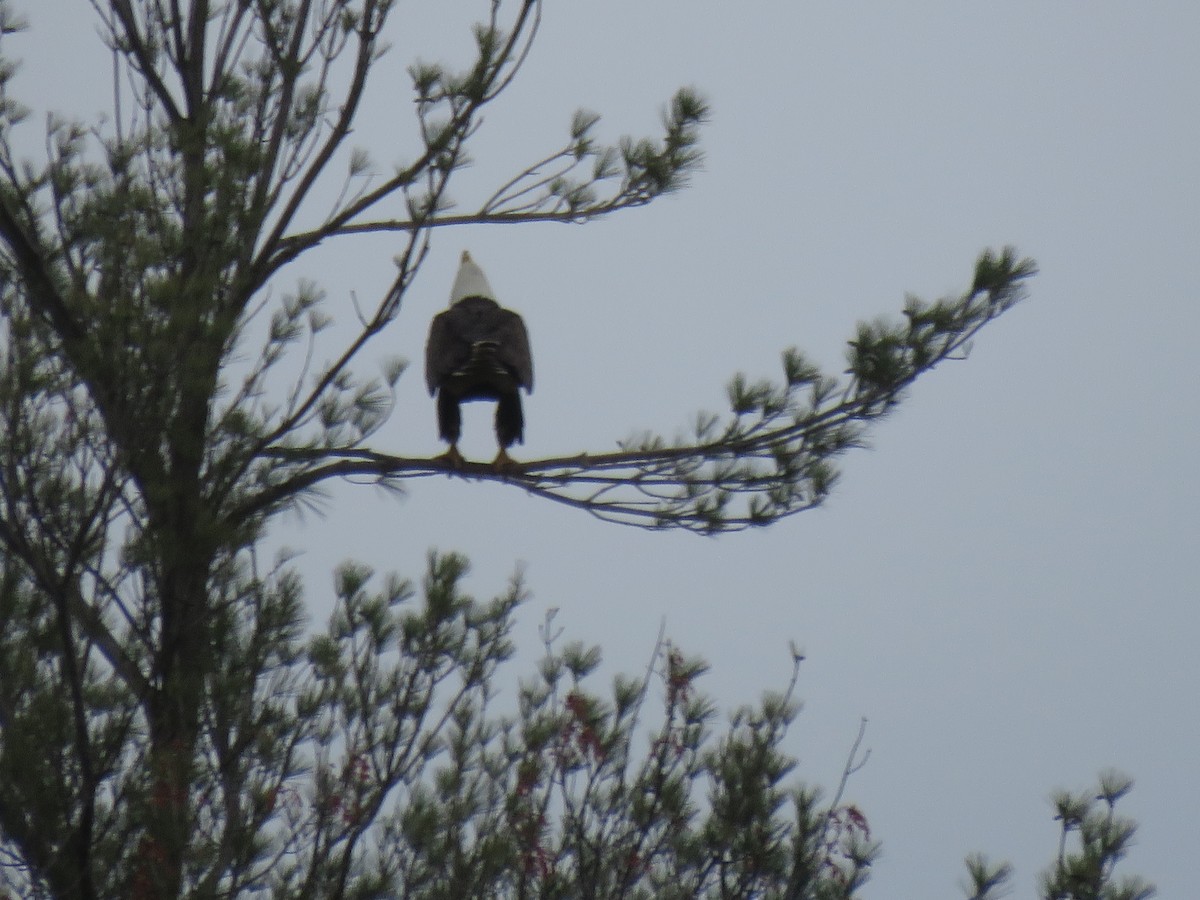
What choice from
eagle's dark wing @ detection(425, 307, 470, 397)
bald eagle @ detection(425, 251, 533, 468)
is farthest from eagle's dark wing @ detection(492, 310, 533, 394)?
eagle's dark wing @ detection(425, 307, 470, 397)

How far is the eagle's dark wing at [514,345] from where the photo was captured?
516 cm

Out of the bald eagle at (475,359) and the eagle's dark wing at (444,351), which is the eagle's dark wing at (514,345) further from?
the eagle's dark wing at (444,351)

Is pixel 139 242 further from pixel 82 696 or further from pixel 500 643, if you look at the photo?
pixel 500 643

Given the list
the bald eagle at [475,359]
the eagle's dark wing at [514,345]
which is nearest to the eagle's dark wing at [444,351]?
the bald eagle at [475,359]

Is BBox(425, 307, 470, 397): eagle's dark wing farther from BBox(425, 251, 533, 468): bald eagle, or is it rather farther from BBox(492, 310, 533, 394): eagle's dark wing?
BBox(492, 310, 533, 394): eagle's dark wing

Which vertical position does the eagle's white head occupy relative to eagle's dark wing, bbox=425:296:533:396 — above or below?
above

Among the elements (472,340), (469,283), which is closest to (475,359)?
(472,340)

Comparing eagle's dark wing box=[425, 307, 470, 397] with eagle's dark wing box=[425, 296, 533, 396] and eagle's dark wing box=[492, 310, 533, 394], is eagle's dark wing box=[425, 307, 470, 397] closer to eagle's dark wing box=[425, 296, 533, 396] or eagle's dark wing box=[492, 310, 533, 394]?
eagle's dark wing box=[425, 296, 533, 396]

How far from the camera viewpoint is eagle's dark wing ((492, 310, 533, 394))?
5160mm

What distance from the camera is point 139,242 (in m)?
3.41

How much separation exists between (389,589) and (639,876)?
3.41 ft

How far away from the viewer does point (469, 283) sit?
564 cm

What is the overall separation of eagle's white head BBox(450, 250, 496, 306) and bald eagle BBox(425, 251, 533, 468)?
0.52ft

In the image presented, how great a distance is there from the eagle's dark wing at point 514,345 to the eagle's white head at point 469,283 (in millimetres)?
203
